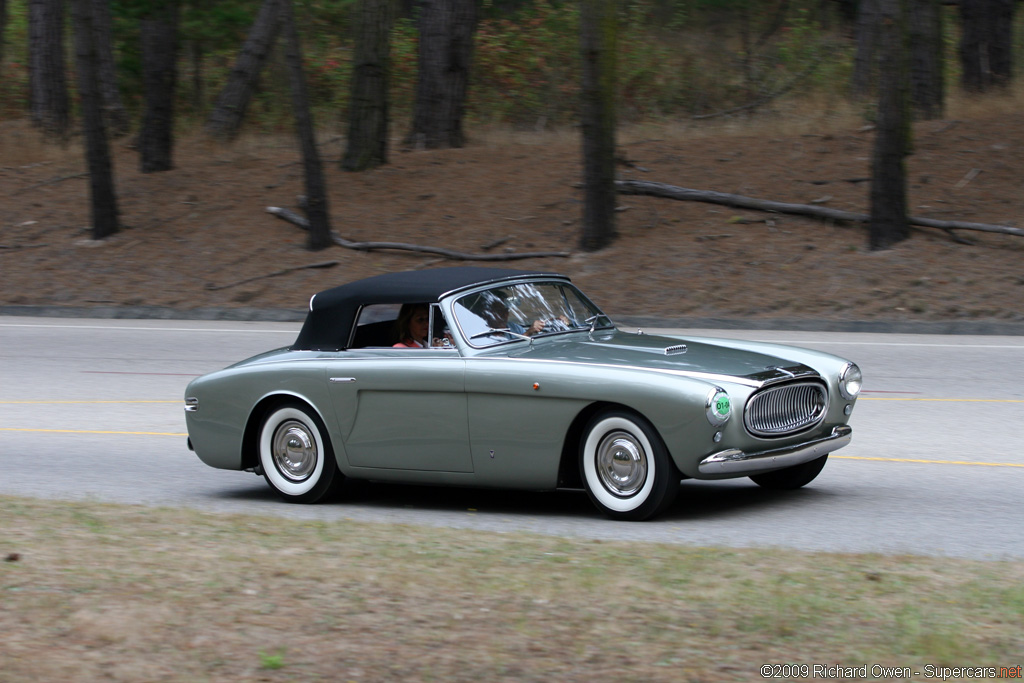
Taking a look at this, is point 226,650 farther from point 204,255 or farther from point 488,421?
point 204,255

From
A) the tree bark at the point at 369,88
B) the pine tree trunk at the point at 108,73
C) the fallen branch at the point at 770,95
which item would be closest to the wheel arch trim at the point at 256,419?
the tree bark at the point at 369,88

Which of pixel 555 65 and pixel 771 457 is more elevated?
pixel 555 65

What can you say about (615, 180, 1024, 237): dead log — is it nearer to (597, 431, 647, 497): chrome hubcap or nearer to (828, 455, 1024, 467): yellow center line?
(828, 455, 1024, 467): yellow center line

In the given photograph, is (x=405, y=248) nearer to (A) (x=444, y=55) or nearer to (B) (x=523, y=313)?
(A) (x=444, y=55)

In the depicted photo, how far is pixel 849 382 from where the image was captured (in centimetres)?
720

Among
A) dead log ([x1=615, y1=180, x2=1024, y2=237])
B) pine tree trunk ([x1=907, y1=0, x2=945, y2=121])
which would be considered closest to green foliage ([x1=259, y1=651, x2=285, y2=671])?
dead log ([x1=615, y1=180, x2=1024, y2=237])

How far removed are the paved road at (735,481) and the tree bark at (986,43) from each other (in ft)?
44.0

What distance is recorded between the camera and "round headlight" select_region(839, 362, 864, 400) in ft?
23.4

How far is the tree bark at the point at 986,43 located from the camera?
25859mm

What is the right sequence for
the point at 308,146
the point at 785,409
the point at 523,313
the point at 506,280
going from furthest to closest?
the point at 308,146, the point at 506,280, the point at 523,313, the point at 785,409

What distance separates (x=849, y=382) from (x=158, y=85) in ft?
75.6

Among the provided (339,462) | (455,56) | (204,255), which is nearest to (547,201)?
(455,56)

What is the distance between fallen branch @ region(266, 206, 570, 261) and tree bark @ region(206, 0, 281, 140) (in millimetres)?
7362

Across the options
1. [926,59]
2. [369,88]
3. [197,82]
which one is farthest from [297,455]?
[197,82]
